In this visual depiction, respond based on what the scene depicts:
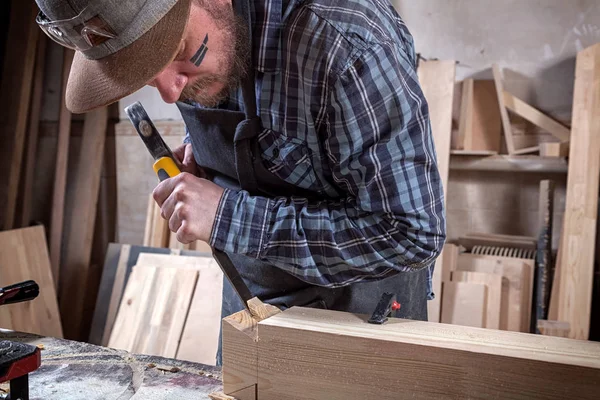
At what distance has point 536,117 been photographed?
3.30m

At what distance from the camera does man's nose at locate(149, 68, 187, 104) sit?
1.27 meters

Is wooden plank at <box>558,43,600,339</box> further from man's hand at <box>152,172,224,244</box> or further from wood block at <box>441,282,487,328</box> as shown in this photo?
man's hand at <box>152,172,224,244</box>

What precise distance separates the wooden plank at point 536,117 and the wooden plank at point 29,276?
3.09 m

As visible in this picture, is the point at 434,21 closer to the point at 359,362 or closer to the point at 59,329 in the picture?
the point at 359,362

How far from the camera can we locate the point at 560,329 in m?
2.89

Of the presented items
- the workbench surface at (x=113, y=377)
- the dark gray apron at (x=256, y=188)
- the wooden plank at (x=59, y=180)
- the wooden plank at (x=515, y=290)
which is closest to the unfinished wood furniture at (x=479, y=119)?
the wooden plank at (x=515, y=290)

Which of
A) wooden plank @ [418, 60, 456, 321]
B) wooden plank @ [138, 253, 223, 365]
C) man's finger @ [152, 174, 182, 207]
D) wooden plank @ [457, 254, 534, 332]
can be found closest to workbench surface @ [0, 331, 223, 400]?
man's finger @ [152, 174, 182, 207]

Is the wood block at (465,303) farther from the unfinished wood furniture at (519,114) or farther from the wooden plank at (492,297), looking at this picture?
the unfinished wood furniture at (519,114)

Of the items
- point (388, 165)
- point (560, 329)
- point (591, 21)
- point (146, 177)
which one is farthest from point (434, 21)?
point (388, 165)

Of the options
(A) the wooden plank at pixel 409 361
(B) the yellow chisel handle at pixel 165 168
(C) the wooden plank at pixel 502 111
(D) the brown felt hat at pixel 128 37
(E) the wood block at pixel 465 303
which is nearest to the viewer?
(A) the wooden plank at pixel 409 361

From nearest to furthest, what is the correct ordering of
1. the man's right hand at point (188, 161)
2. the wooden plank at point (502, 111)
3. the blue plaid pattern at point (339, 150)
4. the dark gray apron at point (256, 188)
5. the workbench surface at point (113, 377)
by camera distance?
1. the blue plaid pattern at point (339, 150)
2. the workbench surface at point (113, 377)
3. the dark gray apron at point (256, 188)
4. the man's right hand at point (188, 161)
5. the wooden plank at point (502, 111)

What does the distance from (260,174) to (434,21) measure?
2.50 m

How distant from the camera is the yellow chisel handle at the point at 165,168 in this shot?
1.54 meters

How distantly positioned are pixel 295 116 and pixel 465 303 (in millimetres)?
2252
